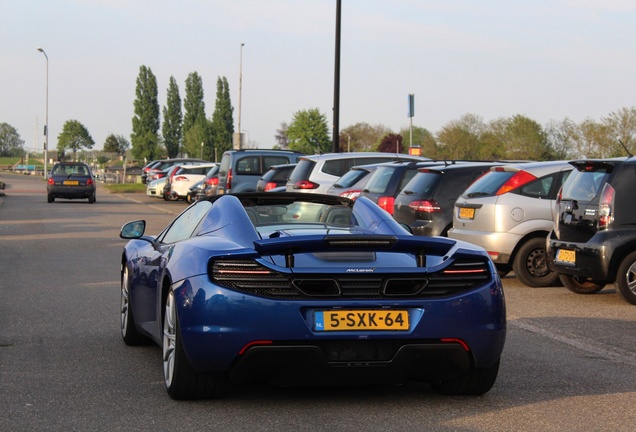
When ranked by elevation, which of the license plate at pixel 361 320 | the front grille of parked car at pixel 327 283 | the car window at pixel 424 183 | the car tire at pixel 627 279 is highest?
the car window at pixel 424 183

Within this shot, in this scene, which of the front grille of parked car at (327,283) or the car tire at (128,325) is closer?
the front grille of parked car at (327,283)

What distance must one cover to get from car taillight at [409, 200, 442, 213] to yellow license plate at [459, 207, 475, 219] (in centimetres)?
114

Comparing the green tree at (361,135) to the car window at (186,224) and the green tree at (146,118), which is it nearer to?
the green tree at (146,118)

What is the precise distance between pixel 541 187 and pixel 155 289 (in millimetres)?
7584

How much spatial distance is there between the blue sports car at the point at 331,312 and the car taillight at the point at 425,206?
884cm

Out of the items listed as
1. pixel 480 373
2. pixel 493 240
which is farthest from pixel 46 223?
pixel 480 373

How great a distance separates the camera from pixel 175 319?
6.42 m

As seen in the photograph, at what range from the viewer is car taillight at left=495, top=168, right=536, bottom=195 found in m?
13.8

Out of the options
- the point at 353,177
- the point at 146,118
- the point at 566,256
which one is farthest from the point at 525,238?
the point at 146,118

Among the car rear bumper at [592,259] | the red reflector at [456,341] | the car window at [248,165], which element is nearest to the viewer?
the red reflector at [456,341]

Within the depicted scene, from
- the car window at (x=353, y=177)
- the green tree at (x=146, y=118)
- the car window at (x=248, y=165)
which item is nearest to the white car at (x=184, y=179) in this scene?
the car window at (x=248, y=165)

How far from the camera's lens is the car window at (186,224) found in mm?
7371

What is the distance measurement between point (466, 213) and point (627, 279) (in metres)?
2.91

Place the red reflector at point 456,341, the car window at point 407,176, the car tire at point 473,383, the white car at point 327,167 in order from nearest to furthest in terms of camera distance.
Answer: the red reflector at point 456,341
the car tire at point 473,383
the car window at point 407,176
the white car at point 327,167
